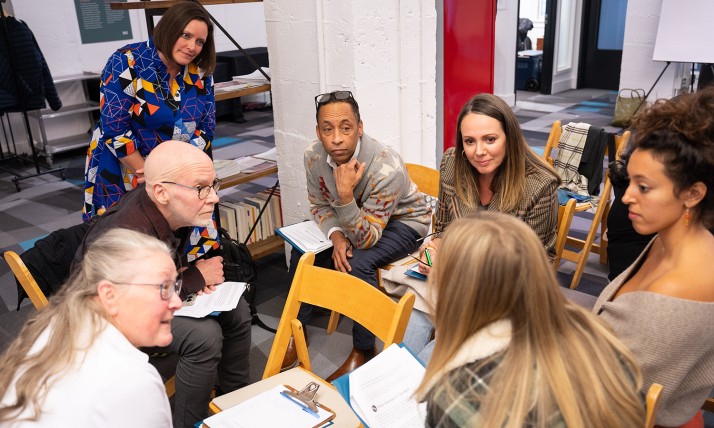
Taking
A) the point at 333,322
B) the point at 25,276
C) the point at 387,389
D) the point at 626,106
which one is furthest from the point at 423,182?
the point at 626,106

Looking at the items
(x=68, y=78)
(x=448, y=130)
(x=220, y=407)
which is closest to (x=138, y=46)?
(x=220, y=407)

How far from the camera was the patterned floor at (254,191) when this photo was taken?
339 centimetres

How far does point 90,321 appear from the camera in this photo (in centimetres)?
143

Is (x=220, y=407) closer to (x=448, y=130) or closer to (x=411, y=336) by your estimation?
(x=411, y=336)

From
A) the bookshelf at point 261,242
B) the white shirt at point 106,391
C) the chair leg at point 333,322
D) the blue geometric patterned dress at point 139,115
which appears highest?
the blue geometric patterned dress at point 139,115

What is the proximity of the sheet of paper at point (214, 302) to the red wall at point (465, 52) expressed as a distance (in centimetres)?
244

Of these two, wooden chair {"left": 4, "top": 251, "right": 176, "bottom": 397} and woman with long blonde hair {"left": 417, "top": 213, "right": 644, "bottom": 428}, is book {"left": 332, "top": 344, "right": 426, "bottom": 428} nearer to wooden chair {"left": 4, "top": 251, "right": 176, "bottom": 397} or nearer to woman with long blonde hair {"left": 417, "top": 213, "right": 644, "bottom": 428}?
woman with long blonde hair {"left": 417, "top": 213, "right": 644, "bottom": 428}

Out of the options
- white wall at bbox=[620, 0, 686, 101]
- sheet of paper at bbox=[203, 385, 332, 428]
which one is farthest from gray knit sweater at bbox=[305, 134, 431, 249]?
white wall at bbox=[620, 0, 686, 101]

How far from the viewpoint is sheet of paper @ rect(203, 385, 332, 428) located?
5.78 ft

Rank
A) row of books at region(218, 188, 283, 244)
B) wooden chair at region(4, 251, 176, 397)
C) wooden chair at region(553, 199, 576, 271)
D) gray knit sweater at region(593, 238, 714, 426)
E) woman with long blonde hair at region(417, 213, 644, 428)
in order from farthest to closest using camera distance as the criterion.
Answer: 1. row of books at region(218, 188, 283, 244)
2. wooden chair at region(553, 199, 576, 271)
3. wooden chair at region(4, 251, 176, 397)
4. gray knit sweater at region(593, 238, 714, 426)
5. woman with long blonde hair at region(417, 213, 644, 428)

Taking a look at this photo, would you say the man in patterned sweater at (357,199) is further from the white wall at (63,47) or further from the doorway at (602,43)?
the doorway at (602,43)

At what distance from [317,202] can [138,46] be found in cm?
118

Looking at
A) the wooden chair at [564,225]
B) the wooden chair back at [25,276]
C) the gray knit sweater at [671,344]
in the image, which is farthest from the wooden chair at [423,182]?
the gray knit sweater at [671,344]

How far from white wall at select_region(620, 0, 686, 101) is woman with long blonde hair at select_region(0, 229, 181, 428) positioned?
7.58m
